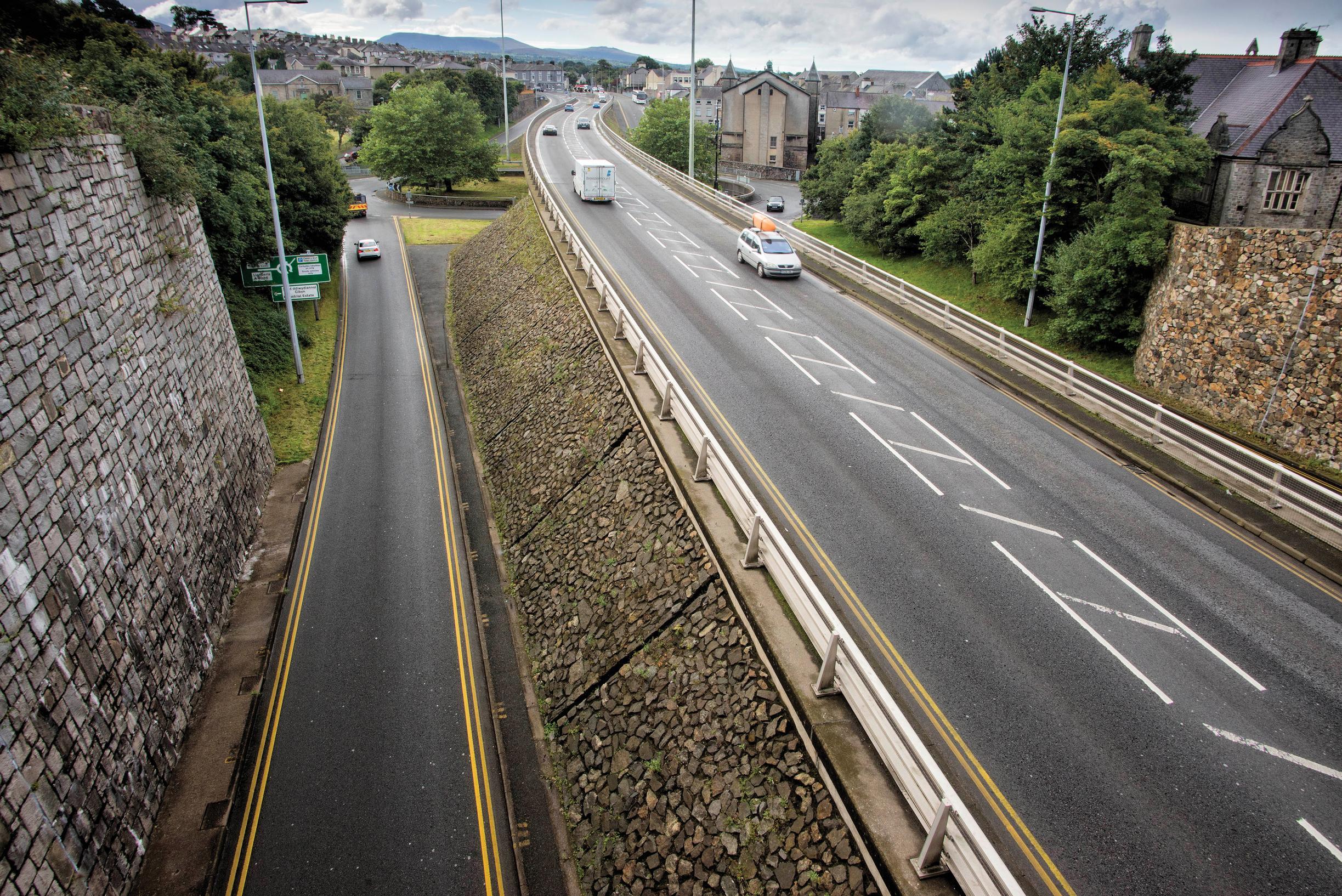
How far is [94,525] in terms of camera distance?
1086cm

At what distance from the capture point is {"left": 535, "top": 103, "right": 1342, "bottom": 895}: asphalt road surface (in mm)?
8211

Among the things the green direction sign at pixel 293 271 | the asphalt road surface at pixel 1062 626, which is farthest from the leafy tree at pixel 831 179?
the green direction sign at pixel 293 271

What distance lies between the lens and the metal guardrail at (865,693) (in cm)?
700

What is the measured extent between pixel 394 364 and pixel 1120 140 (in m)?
27.4

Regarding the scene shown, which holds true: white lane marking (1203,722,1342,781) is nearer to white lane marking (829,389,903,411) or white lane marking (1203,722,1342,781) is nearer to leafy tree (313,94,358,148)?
white lane marking (829,389,903,411)

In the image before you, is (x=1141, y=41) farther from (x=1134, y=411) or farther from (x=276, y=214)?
(x=276, y=214)

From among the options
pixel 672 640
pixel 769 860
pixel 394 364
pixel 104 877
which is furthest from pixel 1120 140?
pixel 104 877

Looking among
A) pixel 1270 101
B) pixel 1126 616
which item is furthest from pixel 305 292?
pixel 1270 101

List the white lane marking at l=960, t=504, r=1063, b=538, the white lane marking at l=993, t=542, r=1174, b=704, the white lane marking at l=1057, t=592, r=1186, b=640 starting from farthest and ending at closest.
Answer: the white lane marking at l=960, t=504, r=1063, b=538 → the white lane marking at l=1057, t=592, r=1186, b=640 → the white lane marking at l=993, t=542, r=1174, b=704

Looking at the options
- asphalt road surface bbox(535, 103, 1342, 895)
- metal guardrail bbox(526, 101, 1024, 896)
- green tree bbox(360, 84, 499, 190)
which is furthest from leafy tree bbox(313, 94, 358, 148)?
metal guardrail bbox(526, 101, 1024, 896)

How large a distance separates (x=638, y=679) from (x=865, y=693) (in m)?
4.56

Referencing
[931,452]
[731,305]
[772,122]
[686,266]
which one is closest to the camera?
[931,452]

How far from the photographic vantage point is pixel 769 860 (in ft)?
28.7

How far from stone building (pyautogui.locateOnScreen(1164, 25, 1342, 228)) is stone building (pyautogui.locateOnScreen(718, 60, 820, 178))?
69238mm
